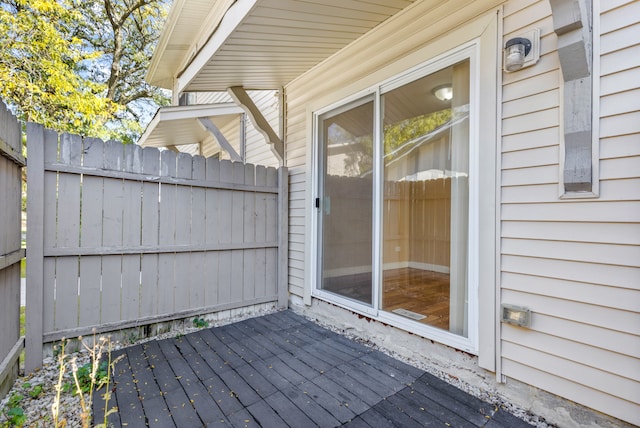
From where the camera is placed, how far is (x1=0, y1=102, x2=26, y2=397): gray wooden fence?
189cm

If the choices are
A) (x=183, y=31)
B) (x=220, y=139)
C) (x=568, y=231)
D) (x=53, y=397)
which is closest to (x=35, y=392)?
(x=53, y=397)

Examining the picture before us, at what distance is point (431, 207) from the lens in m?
2.82

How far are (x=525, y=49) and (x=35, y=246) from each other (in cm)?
364

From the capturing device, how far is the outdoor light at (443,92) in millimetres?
2297

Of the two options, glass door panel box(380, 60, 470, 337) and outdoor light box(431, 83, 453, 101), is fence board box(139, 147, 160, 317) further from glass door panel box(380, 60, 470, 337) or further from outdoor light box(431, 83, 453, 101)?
outdoor light box(431, 83, 453, 101)

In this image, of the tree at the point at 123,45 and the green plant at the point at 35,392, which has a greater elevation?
the tree at the point at 123,45

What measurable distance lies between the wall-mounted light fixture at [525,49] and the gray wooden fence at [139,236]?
2.63m

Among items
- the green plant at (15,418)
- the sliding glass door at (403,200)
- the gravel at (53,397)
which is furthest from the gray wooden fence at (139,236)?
the sliding glass door at (403,200)

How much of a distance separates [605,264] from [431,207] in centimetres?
135

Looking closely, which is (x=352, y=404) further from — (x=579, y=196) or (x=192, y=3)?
(x=192, y=3)

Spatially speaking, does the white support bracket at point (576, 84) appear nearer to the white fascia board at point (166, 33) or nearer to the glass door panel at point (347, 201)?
the glass door panel at point (347, 201)

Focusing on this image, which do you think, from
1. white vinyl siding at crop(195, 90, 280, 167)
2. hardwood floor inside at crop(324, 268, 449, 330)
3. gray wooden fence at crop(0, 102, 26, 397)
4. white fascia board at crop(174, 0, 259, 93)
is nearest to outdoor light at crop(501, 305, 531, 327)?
hardwood floor inside at crop(324, 268, 449, 330)

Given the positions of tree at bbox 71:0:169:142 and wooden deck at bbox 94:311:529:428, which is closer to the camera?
wooden deck at bbox 94:311:529:428

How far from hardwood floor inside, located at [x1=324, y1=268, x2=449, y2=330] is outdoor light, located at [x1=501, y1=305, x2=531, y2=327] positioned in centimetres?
46
